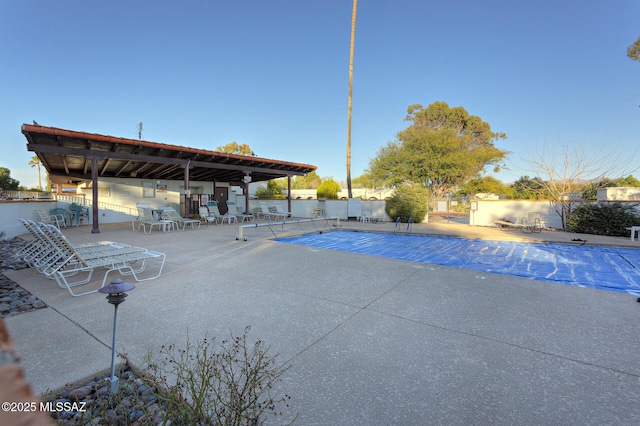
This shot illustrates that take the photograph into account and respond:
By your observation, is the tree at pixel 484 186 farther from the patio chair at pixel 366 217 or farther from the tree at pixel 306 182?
the tree at pixel 306 182

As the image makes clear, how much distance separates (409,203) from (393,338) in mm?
13429

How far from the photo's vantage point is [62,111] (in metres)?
16.6

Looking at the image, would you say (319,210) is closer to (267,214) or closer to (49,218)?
(267,214)

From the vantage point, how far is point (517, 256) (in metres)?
7.64

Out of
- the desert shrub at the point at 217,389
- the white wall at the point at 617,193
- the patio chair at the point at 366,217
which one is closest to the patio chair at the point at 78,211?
the patio chair at the point at 366,217

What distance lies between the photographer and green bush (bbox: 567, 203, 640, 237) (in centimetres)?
1055

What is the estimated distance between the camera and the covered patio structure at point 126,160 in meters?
8.91

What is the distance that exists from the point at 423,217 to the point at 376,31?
12.3 m

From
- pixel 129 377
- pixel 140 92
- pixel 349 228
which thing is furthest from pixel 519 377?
pixel 140 92

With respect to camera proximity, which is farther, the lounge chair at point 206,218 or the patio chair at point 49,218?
the lounge chair at point 206,218

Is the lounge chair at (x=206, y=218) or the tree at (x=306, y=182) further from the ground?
the tree at (x=306, y=182)

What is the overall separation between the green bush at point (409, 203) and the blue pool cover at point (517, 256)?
14.3 ft

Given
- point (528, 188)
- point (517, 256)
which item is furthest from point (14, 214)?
point (528, 188)

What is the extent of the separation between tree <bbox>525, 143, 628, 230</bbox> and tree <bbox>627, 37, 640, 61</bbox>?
10.8 feet
